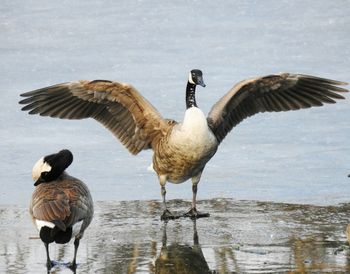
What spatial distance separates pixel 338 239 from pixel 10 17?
30.7 ft

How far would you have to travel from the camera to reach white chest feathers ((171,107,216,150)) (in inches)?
312

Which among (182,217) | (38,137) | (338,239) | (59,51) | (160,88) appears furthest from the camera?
(59,51)

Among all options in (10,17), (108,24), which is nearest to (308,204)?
(108,24)

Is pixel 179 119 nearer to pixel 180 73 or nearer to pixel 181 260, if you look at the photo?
pixel 180 73

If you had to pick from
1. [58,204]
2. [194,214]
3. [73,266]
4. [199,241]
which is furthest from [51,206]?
[194,214]

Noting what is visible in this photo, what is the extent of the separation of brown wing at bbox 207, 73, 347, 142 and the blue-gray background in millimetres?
554

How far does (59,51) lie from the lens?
13.2 meters

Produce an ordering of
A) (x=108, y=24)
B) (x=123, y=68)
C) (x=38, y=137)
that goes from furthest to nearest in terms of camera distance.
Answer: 1. (x=108, y=24)
2. (x=123, y=68)
3. (x=38, y=137)

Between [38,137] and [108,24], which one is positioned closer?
[38,137]

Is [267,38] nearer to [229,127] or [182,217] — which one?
[229,127]

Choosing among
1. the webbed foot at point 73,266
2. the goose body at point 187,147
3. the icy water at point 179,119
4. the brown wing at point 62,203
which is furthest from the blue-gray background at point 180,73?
the webbed foot at point 73,266

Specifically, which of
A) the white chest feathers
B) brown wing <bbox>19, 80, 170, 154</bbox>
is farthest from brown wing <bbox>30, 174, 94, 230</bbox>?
brown wing <bbox>19, 80, 170, 154</bbox>

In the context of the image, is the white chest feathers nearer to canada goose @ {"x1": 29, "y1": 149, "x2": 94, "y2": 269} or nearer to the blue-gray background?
the blue-gray background

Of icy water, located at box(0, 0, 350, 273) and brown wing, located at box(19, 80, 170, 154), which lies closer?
icy water, located at box(0, 0, 350, 273)
